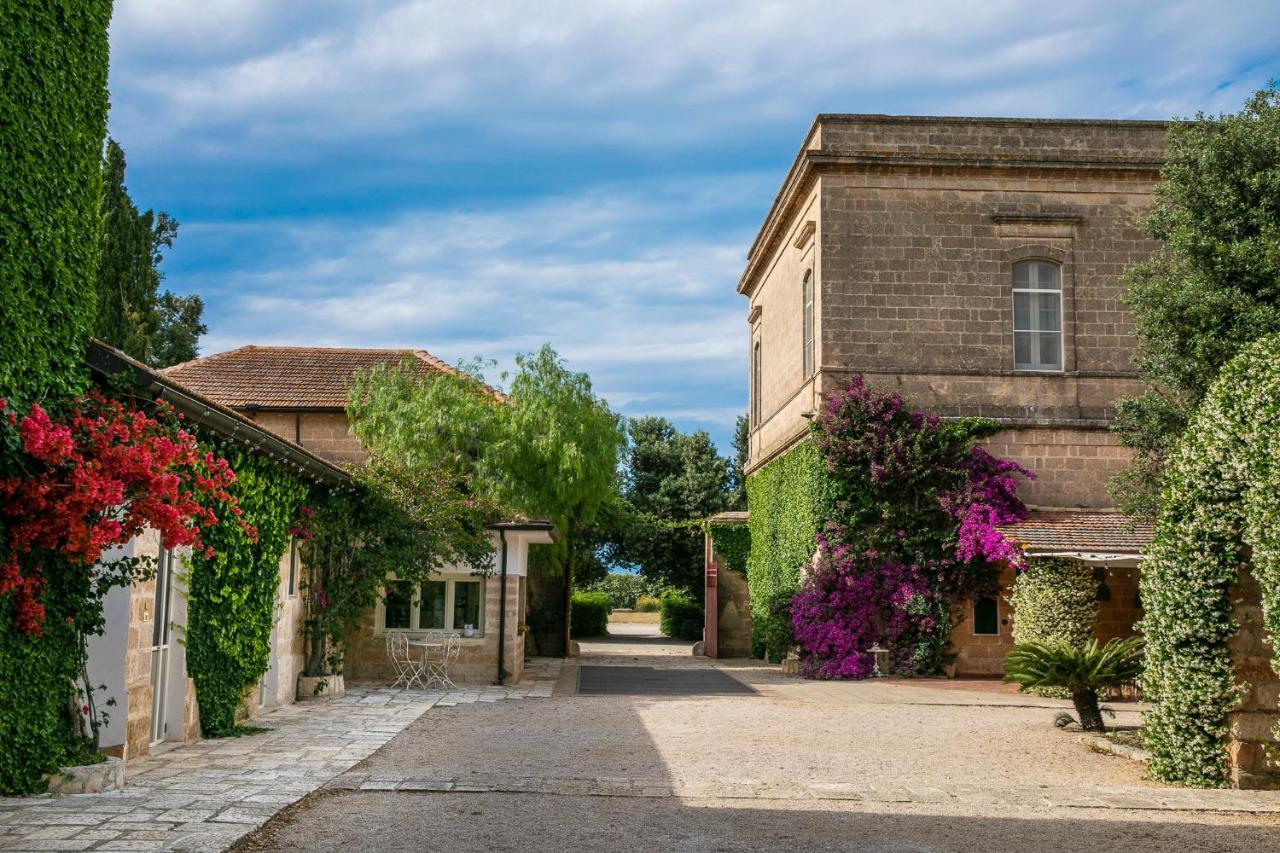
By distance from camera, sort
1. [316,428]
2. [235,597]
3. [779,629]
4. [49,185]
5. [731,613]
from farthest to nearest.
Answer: [731,613] < [316,428] < [779,629] < [235,597] < [49,185]

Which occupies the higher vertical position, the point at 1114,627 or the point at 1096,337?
the point at 1096,337

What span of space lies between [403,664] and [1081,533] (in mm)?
10390

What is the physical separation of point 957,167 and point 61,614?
17.4 m

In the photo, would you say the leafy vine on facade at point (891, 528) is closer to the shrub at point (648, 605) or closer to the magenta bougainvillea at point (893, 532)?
the magenta bougainvillea at point (893, 532)

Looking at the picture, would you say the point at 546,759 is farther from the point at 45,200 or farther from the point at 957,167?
the point at 957,167

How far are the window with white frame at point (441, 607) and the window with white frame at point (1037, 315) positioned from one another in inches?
408

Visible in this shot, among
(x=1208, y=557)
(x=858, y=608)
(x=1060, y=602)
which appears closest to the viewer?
(x=1208, y=557)

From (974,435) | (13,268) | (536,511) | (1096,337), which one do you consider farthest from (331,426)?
(13,268)

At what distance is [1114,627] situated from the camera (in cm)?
1933

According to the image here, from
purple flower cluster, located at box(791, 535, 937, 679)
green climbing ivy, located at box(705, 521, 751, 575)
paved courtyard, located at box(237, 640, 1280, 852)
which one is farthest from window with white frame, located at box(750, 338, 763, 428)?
paved courtyard, located at box(237, 640, 1280, 852)

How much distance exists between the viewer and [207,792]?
7.77 metres

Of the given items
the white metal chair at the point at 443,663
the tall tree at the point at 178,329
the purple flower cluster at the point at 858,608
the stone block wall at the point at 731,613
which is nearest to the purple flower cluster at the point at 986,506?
the purple flower cluster at the point at 858,608

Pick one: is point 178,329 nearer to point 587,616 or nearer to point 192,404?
point 587,616

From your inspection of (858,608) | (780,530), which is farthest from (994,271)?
(858,608)
